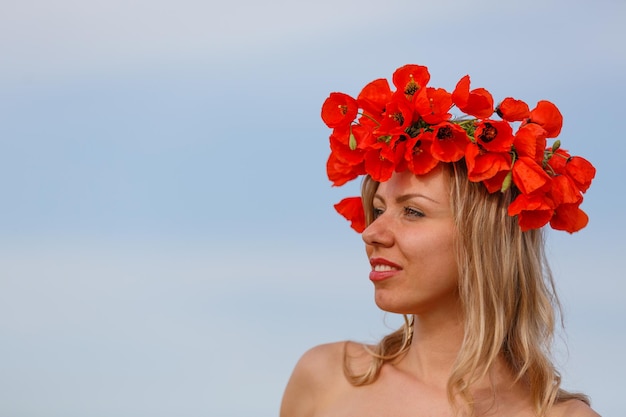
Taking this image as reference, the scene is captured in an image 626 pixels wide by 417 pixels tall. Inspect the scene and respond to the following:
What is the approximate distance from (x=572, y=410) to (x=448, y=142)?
121cm

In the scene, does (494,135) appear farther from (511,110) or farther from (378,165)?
(378,165)

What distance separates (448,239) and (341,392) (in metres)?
0.89

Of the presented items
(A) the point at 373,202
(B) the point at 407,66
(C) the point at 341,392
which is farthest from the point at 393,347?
(B) the point at 407,66

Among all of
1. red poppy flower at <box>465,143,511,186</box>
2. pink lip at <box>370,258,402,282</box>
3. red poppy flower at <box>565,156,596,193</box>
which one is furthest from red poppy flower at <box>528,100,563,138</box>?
pink lip at <box>370,258,402,282</box>

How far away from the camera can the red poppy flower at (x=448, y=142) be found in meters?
5.59

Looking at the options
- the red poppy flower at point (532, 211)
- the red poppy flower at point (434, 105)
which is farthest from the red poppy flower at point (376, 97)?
the red poppy flower at point (532, 211)

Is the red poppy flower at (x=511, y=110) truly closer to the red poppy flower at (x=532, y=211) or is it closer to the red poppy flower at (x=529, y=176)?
the red poppy flower at (x=529, y=176)

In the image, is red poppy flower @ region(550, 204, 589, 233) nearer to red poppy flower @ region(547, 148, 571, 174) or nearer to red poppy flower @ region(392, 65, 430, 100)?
red poppy flower @ region(547, 148, 571, 174)

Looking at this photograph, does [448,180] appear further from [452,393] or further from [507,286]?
[452,393]

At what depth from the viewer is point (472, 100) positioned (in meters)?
5.66

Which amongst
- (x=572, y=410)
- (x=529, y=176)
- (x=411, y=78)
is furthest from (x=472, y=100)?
(x=572, y=410)

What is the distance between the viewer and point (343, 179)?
19.5 feet

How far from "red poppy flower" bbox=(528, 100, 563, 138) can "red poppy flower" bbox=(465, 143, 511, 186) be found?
26 cm

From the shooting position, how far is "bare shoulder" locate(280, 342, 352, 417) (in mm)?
6090
